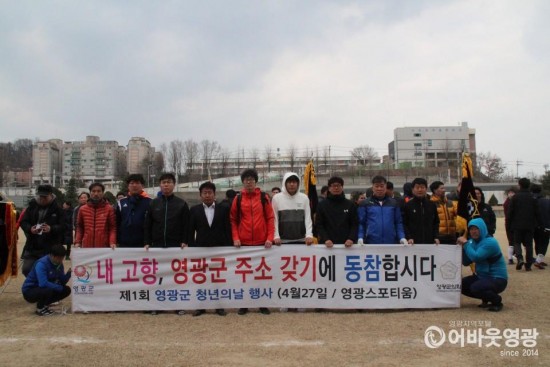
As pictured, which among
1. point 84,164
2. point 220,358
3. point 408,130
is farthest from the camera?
point 84,164

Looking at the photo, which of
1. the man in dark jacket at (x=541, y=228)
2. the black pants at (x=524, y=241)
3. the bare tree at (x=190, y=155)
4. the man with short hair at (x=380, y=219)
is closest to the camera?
the man with short hair at (x=380, y=219)

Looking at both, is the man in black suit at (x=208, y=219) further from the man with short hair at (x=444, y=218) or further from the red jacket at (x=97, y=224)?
the man with short hair at (x=444, y=218)

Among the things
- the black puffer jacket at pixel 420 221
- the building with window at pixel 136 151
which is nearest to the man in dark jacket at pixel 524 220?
the black puffer jacket at pixel 420 221

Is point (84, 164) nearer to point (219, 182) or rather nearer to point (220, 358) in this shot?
point (219, 182)

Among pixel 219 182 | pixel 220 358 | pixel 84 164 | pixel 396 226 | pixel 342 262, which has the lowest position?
pixel 220 358

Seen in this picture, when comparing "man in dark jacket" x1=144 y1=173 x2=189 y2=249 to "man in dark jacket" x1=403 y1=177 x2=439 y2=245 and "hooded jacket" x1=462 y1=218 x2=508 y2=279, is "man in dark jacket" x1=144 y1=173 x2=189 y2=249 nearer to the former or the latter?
"man in dark jacket" x1=403 y1=177 x2=439 y2=245

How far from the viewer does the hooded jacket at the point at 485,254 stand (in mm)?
5723

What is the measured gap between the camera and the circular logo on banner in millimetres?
4414

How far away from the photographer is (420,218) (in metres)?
6.17

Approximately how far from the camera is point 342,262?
588 cm

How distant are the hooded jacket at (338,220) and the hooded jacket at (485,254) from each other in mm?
1591

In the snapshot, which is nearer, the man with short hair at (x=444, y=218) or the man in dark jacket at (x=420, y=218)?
the man in dark jacket at (x=420, y=218)

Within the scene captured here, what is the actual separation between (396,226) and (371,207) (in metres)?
0.45

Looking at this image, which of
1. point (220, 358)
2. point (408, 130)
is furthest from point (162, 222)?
point (408, 130)
